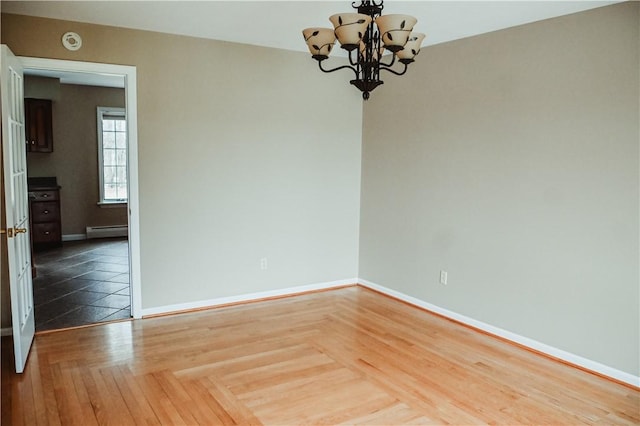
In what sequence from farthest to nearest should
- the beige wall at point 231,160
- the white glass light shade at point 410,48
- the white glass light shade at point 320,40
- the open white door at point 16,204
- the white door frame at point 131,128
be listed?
the beige wall at point 231,160, the white door frame at point 131,128, the open white door at point 16,204, the white glass light shade at point 410,48, the white glass light shade at point 320,40

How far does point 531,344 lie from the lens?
3.64 meters

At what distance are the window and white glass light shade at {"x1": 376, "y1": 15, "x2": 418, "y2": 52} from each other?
662 centimetres

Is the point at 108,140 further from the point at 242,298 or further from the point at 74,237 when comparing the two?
the point at 242,298

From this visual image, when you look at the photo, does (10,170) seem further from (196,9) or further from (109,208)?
(109,208)

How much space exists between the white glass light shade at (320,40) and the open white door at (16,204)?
1.87 meters

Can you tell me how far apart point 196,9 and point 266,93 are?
128 cm

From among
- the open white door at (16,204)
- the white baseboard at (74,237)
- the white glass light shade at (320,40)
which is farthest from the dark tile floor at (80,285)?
the white glass light shade at (320,40)

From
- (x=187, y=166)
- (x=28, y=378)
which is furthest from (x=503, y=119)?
(x=28, y=378)

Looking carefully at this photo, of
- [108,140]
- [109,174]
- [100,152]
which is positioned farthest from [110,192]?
[108,140]

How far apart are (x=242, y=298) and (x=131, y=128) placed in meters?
1.89

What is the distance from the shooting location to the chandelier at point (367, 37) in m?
2.38

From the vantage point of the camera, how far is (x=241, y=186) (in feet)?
15.0

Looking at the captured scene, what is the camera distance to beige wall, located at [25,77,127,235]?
753cm

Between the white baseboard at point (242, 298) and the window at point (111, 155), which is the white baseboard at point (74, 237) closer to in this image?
the window at point (111, 155)
